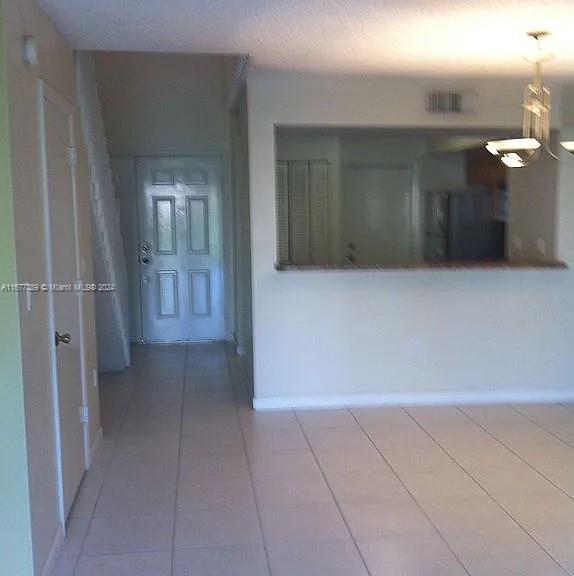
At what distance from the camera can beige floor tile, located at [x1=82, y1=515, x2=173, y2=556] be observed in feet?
9.70

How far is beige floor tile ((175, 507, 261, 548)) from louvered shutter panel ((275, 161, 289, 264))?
407 cm

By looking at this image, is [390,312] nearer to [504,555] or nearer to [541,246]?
[541,246]

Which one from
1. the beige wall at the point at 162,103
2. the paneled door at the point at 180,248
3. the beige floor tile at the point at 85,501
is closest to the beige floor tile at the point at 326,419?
the beige floor tile at the point at 85,501

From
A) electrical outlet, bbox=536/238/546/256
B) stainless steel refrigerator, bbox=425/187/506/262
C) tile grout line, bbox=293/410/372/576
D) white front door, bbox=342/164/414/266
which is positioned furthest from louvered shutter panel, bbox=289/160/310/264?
tile grout line, bbox=293/410/372/576

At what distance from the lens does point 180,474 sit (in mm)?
3770

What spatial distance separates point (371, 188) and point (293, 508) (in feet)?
16.5

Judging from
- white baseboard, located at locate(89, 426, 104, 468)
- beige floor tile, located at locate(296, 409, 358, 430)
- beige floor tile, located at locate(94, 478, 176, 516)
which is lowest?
beige floor tile, located at locate(94, 478, 176, 516)

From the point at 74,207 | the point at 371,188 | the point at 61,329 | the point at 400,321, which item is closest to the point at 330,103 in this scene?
the point at 400,321

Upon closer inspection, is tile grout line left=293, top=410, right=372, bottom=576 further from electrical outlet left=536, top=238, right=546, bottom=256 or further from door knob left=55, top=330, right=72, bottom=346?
electrical outlet left=536, top=238, right=546, bottom=256

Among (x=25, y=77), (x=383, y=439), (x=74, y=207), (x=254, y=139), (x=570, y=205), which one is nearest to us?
(x=25, y=77)

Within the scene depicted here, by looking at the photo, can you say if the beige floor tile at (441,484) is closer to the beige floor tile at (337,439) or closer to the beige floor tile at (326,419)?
the beige floor tile at (337,439)

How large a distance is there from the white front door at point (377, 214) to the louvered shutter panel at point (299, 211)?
0.61 meters

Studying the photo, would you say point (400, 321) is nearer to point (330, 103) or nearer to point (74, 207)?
point (330, 103)

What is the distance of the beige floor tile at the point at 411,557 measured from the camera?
274cm
